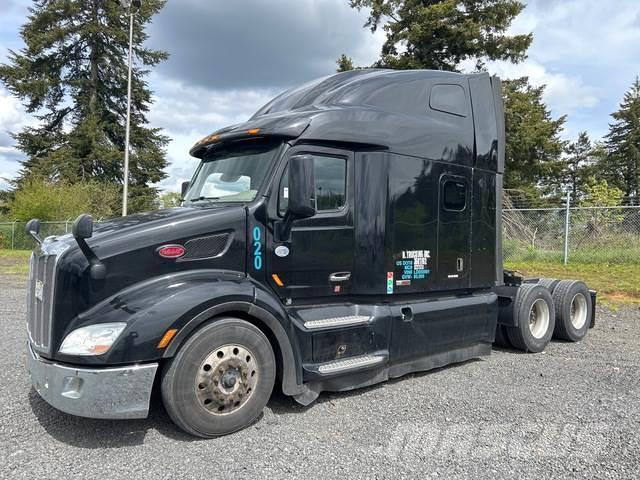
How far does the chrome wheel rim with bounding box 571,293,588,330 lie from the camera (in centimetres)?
757

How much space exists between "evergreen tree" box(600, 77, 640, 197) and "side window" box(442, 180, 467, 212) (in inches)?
2312

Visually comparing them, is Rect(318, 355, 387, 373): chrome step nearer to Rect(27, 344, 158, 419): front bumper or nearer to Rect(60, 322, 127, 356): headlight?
Rect(27, 344, 158, 419): front bumper

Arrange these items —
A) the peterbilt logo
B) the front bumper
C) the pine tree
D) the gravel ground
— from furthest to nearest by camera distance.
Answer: the pine tree < the peterbilt logo < the front bumper < the gravel ground

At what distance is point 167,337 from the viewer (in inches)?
147

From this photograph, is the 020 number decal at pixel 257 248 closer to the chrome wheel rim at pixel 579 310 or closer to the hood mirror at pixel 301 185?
the hood mirror at pixel 301 185

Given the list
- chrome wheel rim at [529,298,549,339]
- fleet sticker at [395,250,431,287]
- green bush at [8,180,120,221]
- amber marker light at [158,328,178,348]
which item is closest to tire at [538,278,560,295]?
chrome wheel rim at [529,298,549,339]

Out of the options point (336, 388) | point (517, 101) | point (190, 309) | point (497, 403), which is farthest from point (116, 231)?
point (517, 101)

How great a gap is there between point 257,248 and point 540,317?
4.65 meters

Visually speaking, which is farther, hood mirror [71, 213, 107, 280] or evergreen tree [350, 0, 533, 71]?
evergreen tree [350, 0, 533, 71]

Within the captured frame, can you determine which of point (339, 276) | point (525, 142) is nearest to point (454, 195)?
point (339, 276)

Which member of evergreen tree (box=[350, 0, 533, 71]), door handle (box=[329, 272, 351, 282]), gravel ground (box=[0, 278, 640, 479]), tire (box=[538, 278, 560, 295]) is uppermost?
evergreen tree (box=[350, 0, 533, 71])

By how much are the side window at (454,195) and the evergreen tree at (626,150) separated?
193ft

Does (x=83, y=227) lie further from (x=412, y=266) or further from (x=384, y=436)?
(x=412, y=266)

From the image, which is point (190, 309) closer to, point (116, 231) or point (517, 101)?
point (116, 231)
